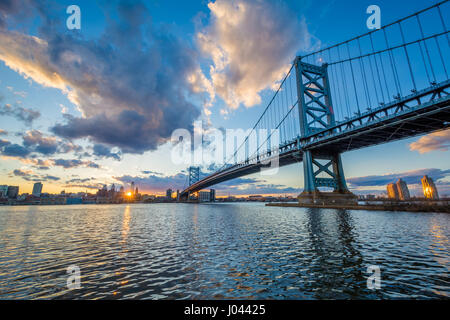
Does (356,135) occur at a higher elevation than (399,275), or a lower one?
higher

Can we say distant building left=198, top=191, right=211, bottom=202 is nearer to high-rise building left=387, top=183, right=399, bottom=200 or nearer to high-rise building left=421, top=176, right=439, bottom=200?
high-rise building left=387, top=183, right=399, bottom=200

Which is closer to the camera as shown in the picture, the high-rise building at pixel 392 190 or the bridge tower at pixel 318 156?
the bridge tower at pixel 318 156

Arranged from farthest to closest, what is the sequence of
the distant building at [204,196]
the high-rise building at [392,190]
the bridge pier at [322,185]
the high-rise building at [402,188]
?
the distant building at [204,196]
the high-rise building at [392,190]
the high-rise building at [402,188]
the bridge pier at [322,185]

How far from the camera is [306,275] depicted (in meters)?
5.49

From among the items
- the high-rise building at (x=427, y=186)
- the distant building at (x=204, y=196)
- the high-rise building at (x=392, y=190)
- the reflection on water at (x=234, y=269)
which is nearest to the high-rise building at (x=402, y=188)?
the high-rise building at (x=392, y=190)

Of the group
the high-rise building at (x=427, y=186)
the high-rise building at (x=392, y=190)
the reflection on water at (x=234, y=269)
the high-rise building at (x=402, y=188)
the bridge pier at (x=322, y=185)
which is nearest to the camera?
the reflection on water at (x=234, y=269)

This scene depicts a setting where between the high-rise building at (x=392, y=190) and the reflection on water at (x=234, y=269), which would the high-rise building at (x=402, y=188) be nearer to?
the high-rise building at (x=392, y=190)

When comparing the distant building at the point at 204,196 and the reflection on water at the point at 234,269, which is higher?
the distant building at the point at 204,196

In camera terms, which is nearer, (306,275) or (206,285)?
(206,285)

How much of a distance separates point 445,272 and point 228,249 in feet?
22.4

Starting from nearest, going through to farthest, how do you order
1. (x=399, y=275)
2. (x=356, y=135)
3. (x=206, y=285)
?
(x=206, y=285) → (x=399, y=275) → (x=356, y=135)
